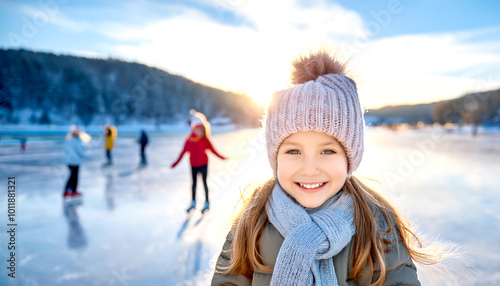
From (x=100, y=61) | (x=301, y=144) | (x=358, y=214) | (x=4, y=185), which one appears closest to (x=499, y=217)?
(x=358, y=214)

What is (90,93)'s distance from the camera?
140 feet

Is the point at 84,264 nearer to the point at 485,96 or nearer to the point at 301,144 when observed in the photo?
the point at 301,144

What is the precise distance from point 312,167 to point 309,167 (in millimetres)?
11

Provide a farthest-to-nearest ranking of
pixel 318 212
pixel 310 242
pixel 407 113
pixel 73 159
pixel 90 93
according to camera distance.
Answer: pixel 407 113 < pixel 90 93 < pixel 73 159 < pixel 318 212 < pixel 310 242

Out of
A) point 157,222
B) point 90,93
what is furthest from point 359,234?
point 90,93

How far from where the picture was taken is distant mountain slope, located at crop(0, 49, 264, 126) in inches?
1403

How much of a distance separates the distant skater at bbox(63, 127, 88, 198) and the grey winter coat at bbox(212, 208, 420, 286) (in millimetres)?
4797

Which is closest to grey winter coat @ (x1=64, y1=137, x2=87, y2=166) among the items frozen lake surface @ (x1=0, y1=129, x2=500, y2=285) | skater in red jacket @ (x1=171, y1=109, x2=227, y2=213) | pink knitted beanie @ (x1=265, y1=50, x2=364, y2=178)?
frozen lake surface @ (x1=0, y1=129, x2=500, y2=285)

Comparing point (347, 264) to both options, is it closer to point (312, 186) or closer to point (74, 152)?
point (312, 186)

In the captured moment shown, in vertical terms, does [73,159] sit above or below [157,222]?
above

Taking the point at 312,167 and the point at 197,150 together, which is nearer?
the point at 312,167

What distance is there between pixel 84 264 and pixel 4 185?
185 inches

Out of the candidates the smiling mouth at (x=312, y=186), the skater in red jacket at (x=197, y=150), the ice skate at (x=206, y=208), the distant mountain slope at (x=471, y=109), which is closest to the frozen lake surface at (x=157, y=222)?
the ice skate at (x=206, y=208)

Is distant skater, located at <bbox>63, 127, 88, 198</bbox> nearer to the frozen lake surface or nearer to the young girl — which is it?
the frozen lake surface
